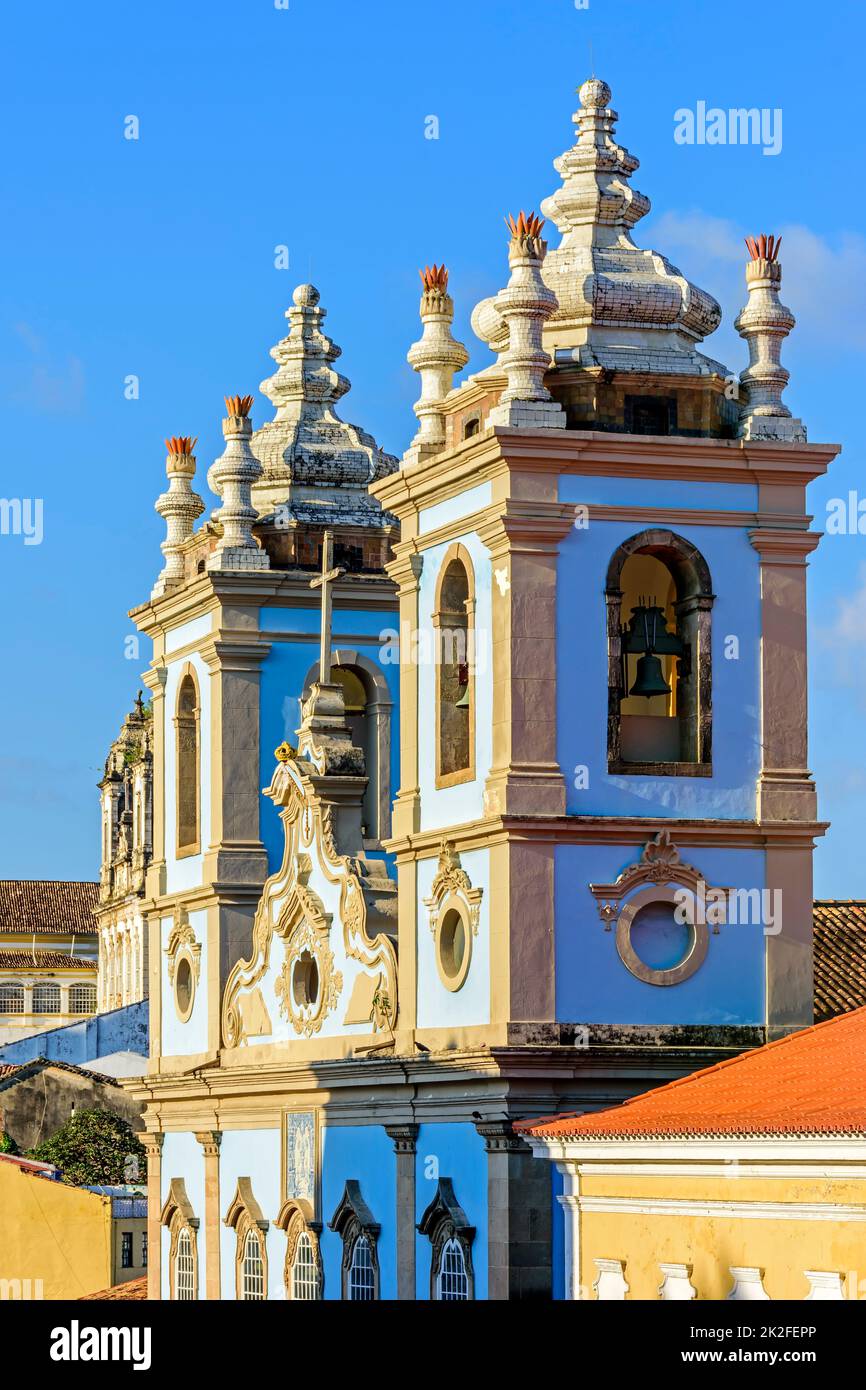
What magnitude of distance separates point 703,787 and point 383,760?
7047 millimetres

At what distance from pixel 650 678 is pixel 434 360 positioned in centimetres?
418

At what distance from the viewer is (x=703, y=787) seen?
27438 millimetres

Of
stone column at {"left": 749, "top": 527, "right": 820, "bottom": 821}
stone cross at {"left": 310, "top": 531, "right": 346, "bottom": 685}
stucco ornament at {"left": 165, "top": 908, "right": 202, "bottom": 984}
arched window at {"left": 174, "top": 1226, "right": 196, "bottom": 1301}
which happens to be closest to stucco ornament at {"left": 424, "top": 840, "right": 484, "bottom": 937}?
stone column at {"left": 749, "top": 527, "right": 820, "bottom": 821}

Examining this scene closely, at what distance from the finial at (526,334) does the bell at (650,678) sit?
213 centimetres

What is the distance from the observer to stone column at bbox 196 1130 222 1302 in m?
33.5

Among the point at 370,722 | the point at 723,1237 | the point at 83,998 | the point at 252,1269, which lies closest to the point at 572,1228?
A: the point at 723,1237

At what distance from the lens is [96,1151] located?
59.1m

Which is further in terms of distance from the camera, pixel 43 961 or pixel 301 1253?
pixel 43 961

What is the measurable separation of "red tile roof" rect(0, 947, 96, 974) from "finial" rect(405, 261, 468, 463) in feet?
252

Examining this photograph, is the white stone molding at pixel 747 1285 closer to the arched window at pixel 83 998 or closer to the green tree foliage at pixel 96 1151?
the green tree foliage at pixel 96 1151

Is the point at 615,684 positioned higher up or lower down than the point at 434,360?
lower down

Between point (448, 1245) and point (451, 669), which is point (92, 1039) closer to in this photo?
point (451, 669)

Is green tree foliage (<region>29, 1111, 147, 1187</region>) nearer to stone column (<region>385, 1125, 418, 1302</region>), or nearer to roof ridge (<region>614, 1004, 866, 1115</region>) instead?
stone column (<region>385, 1125, 418, 1302</region>)
